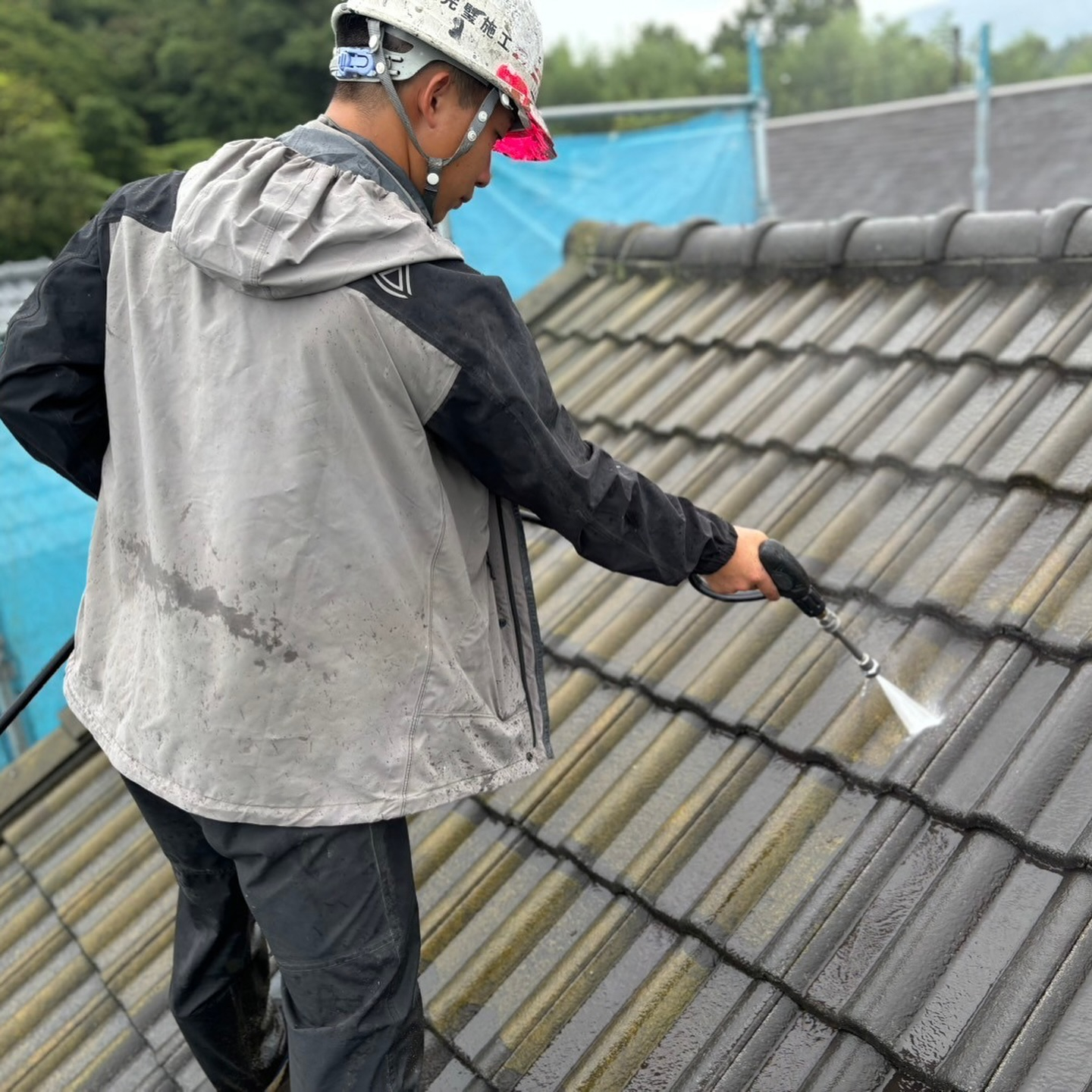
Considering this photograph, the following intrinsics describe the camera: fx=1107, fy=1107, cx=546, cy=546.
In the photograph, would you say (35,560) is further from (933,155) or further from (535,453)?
(933,155)

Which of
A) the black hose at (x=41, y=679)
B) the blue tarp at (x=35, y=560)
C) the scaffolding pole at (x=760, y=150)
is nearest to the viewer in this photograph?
the black hose at (x=41, y=679)

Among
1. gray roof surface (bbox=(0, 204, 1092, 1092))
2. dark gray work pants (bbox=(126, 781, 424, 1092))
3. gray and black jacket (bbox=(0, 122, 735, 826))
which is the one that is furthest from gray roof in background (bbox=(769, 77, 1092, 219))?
dark gray work pants (bbox=(126, 781, 424, 1092))

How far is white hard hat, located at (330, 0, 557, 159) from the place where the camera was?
1.70 m

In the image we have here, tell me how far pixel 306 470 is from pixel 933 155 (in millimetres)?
20800

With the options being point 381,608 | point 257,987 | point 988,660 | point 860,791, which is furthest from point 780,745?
point 257,987

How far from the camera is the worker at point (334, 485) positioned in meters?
1.60

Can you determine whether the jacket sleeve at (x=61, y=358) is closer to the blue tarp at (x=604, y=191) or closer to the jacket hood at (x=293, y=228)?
the jacket hood at (x=293, y=228)

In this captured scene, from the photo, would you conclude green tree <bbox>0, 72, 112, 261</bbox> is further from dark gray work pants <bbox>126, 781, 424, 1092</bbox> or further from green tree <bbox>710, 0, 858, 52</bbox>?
green tree <bbox>710, 0, 858, 52</bbox>

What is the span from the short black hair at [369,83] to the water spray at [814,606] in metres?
0.95

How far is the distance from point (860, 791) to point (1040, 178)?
57.3ft

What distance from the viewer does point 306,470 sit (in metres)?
1.61

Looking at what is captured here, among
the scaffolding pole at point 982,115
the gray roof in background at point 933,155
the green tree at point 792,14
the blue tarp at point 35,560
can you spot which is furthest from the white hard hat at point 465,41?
the green tree at point 792,14

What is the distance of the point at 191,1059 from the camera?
2527mm

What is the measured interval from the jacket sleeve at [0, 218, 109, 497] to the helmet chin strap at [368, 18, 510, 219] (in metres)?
0.53
